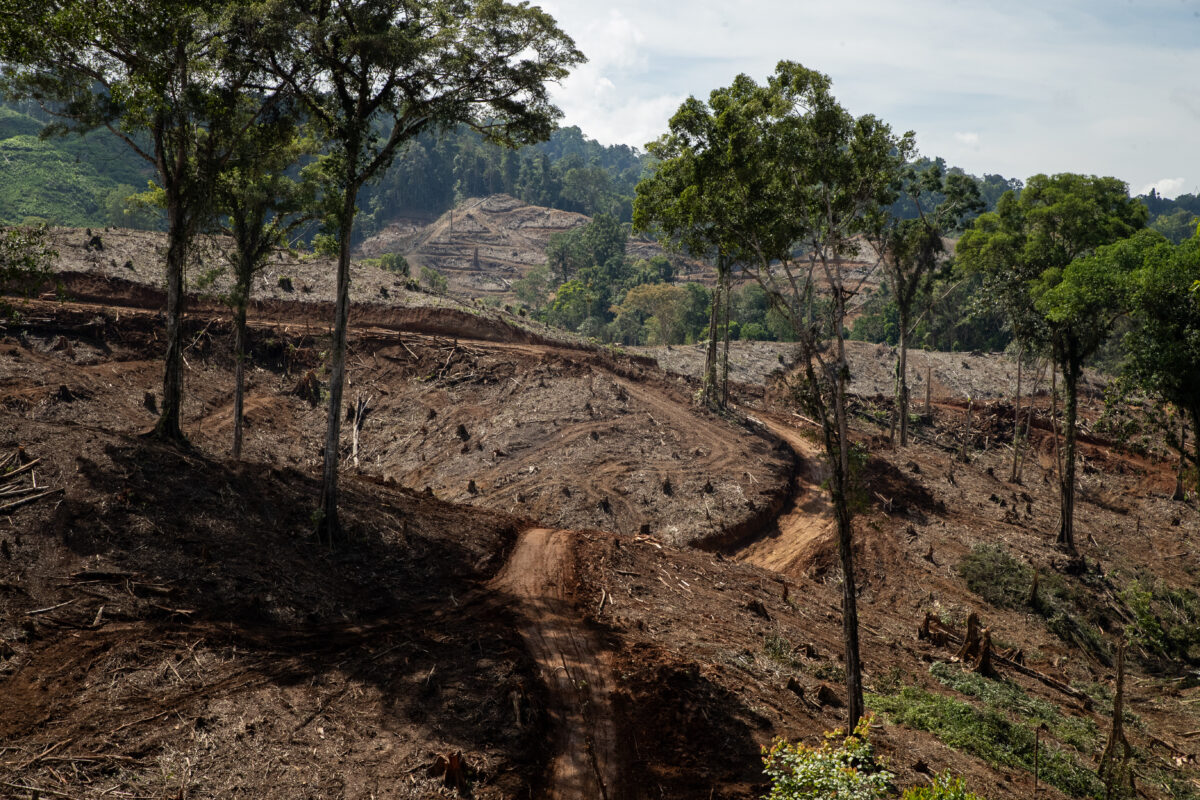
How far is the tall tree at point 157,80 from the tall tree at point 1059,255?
73.7 ft

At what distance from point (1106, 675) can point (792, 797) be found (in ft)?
56.3

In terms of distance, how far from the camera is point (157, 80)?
50.7 feet

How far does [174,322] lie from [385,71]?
7.61m

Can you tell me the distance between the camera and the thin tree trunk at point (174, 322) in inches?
663

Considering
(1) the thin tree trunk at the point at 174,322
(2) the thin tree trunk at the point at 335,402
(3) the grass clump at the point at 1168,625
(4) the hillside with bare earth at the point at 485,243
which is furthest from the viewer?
(4) the hillside with bare earth at the point at 485,243

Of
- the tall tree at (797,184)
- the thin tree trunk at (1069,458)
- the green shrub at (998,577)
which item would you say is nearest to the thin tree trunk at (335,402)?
the tall tree at (797,184)

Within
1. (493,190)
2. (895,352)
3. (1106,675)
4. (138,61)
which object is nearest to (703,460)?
(1106,675)

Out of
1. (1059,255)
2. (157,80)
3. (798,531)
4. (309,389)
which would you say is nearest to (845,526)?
(798,531)

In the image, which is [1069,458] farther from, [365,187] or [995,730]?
[365,187]

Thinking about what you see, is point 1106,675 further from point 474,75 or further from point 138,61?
point 138,61

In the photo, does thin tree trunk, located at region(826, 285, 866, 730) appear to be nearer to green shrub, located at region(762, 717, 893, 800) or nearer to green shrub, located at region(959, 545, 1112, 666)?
green shrub, located at region(762, 717, 893, 800)

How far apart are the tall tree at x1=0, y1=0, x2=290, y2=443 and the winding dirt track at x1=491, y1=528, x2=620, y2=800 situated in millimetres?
9109

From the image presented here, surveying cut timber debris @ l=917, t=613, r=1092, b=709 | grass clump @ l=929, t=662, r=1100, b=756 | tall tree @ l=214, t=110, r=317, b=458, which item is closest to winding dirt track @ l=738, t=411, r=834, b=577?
cut timber debris @ l=917, t=613, r=1092, b=709

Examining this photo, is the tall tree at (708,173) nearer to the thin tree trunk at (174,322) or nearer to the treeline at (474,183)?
the thin tree trunk at (174,322)
